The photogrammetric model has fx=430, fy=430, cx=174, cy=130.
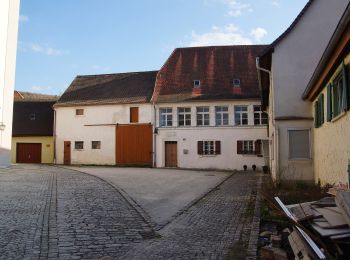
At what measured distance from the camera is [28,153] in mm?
43094

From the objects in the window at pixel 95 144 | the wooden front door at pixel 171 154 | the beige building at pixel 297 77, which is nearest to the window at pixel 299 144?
the beige building at pixel 297 77

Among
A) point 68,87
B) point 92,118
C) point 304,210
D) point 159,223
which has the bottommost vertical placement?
point 159,223

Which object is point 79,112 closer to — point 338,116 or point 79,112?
point 79,112

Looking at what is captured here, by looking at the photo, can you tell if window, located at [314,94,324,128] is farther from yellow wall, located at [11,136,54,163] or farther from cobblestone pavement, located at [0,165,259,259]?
yellow wall, located at [11,136,54,163]

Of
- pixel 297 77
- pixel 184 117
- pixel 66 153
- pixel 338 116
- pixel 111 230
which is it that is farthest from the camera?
pixel 66 153

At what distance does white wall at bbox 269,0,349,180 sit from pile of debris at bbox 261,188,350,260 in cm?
1218

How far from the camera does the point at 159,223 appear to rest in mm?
9820

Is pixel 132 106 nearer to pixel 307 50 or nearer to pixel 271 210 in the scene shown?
pixel 307 50

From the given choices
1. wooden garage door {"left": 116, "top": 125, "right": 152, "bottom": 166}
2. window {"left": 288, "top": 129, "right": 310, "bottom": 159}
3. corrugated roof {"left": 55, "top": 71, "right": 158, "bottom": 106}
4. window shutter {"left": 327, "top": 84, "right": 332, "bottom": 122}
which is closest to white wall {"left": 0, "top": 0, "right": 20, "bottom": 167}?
corrugated roof {"left": 55, "top": 71, "right": 158, "bottom": 106}

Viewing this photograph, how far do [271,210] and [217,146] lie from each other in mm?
24540

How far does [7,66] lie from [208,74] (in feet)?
54.0

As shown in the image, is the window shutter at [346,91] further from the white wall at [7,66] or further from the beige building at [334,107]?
the white wall at [7,66]

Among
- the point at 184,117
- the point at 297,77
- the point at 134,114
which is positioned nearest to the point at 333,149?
the point at 297,77

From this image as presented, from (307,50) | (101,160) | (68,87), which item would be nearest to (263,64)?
(307,50)
